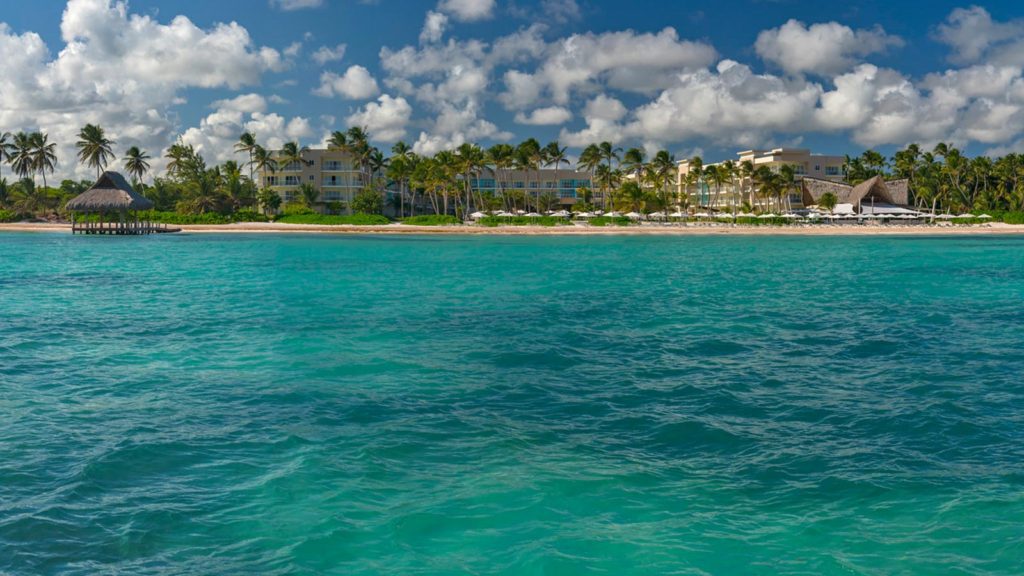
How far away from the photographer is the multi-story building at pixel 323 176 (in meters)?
116

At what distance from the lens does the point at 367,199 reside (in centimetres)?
10919

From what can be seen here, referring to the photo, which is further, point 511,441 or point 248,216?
point 248,216

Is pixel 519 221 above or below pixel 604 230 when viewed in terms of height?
above

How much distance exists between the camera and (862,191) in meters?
104

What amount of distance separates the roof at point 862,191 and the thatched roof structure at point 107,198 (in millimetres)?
87105

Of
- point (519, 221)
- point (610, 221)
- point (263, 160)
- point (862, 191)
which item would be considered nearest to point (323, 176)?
point (263, 160)

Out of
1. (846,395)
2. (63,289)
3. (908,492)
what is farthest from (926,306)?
(63,289)

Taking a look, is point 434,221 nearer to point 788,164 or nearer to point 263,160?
point 263,160

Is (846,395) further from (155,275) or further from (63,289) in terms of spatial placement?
(155,275)

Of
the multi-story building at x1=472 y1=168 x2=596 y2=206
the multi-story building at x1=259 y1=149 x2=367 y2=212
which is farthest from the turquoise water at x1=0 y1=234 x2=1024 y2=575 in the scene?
the multi-story building at x1=472 y1=168 x2=596 y2=206

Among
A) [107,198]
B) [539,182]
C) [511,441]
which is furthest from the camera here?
[539,182]

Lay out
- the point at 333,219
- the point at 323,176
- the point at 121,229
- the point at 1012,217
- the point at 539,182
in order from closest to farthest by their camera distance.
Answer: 1. the point at 121,229
2. the point at 1012,217
3. the point at 333,219
4. the point at 323,176
5. the point at 539,182

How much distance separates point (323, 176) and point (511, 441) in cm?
11196

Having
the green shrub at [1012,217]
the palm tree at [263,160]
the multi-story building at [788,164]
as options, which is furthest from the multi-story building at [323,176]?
the green shrub at [1012,217]
